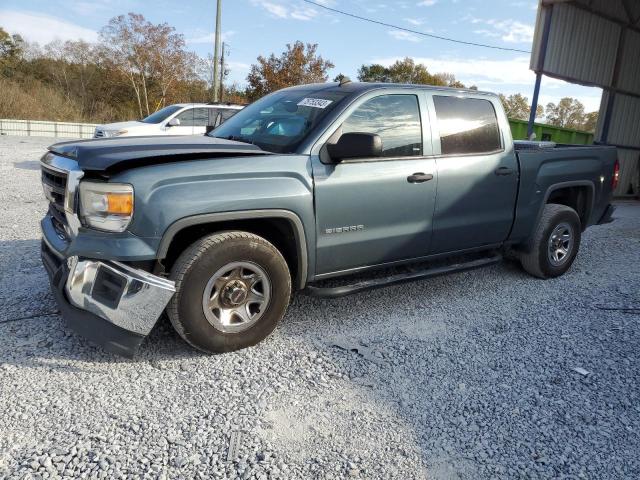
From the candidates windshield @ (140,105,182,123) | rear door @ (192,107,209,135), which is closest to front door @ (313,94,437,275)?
rear door @ (192,107,209,135)

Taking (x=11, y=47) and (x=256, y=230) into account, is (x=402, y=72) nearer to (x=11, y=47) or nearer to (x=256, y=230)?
(x=11, y=47)

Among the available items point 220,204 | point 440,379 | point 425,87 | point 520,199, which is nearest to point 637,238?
point 520,199

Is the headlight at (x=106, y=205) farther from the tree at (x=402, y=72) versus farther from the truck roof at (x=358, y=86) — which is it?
the tree at (x=402, y=72)

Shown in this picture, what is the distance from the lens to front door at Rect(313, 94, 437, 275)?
11.5 ft

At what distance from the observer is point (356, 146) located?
131 inches

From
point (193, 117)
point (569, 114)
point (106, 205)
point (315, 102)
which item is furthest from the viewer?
point (569, 114)

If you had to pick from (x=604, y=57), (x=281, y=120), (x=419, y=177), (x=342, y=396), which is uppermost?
(x=604, y=57)

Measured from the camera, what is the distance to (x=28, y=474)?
7.00 ft

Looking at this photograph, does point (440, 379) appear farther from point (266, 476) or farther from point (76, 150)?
point (76, 150)

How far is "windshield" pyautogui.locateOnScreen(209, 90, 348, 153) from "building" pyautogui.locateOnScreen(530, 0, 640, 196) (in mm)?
9325

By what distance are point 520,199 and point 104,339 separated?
151 inches

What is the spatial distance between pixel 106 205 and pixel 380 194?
191cm

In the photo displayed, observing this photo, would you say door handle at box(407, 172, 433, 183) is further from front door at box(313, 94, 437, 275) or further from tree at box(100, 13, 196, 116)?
tree at box(100, 13, 196, 116)

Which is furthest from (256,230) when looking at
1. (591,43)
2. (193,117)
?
(591,43)
